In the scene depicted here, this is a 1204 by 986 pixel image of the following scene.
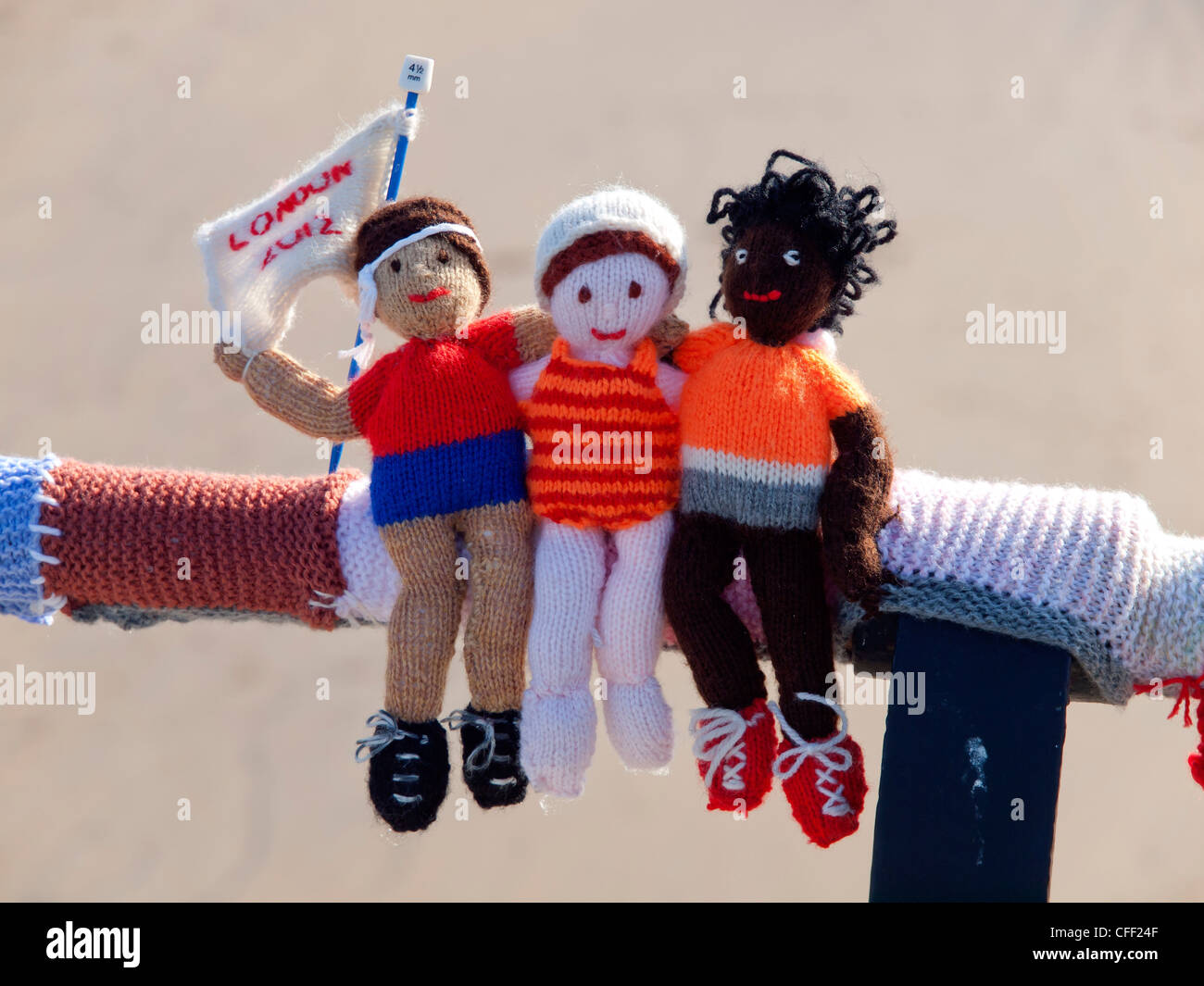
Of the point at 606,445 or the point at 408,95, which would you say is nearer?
the point at 606,445

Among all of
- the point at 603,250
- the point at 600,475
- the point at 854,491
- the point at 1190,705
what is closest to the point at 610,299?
the point at 603,250

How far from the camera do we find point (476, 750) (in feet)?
3.34

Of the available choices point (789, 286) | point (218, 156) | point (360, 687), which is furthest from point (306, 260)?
point (218, 156)

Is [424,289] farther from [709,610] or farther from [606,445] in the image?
[709,610]

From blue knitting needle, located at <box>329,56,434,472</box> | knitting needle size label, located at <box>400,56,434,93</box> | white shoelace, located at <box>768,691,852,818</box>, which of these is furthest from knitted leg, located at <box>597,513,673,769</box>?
knitting needle size label, located at <box>400,56,434,93</box>

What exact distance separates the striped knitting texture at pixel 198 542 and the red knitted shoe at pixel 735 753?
358 mm

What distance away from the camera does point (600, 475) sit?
1.01m

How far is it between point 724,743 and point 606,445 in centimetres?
27

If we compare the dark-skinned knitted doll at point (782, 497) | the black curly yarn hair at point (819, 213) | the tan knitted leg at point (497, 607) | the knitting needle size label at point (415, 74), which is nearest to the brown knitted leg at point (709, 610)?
the dark-skinned knitted doll at point (782, 497)

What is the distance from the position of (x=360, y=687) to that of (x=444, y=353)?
4.57 feet

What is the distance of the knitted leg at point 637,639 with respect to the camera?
1.03 m

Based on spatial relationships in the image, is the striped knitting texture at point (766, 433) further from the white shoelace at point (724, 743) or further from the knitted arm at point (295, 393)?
the knitted arm at point (295, 393)

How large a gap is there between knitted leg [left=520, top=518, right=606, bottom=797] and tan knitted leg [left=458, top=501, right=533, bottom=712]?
0.05 ft

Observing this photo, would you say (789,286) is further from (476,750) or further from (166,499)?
(166,499)
